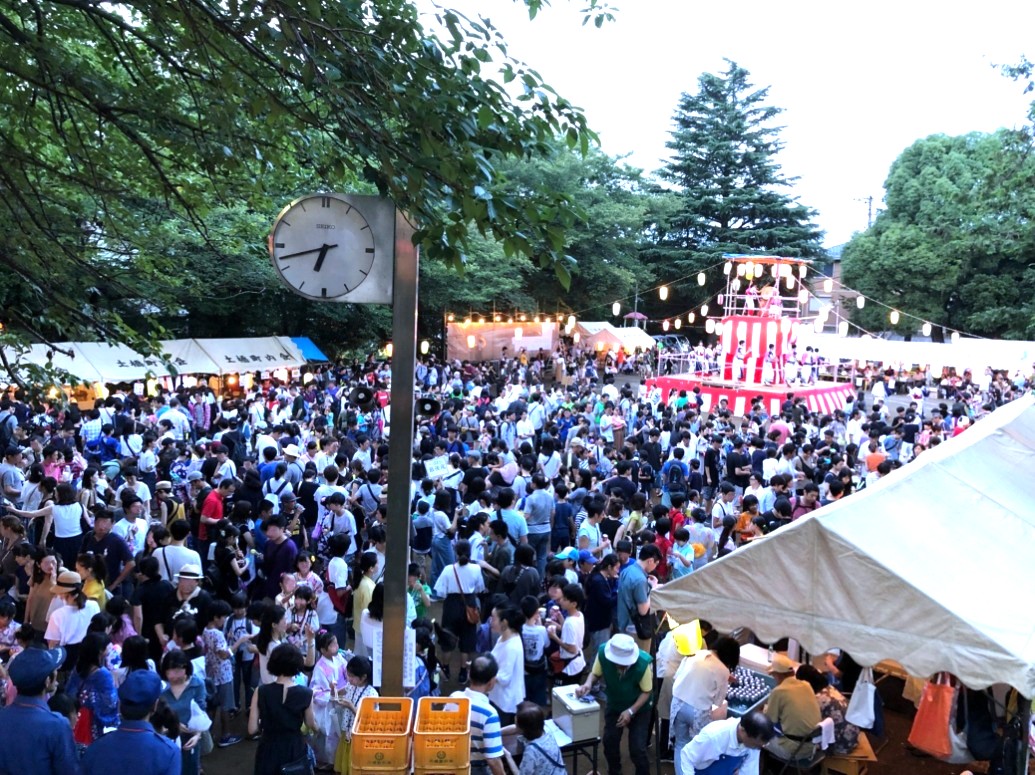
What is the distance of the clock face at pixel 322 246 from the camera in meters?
4.84

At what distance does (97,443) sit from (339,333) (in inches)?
737

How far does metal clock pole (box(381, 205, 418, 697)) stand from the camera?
193 inches

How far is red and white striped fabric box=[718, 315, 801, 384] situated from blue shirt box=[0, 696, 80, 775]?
76.2ft

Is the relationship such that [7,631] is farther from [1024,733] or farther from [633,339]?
[633,339]

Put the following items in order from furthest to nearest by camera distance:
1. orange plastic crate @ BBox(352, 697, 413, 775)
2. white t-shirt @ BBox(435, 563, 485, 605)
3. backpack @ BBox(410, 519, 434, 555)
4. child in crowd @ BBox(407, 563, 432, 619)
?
backpack @ BBox(410, 519, 434, 555) < white t-shirt @ BBox(435, 563, 485, 605) < child in crowd @ BBox(407, 563, 432, 619) < orange plastic crate @ BBox(352, 697, 413, 775)

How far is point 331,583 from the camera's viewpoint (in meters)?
7.27

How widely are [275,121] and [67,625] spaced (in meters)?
3.73

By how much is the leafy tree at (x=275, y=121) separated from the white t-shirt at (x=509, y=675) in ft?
9.53

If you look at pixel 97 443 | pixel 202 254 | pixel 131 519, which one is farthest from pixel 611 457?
pixel 202 254

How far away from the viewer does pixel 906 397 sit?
105 ft

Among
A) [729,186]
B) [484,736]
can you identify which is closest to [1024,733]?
[484,736]

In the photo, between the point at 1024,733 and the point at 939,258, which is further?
the point at 939,258

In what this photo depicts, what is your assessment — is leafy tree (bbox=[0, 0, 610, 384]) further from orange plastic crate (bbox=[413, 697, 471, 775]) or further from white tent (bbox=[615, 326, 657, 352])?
white tent (bbox=[615, 326, 657, 352])

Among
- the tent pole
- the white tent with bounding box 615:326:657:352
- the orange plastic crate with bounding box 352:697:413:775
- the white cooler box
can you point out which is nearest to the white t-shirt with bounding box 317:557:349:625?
the white cooler box
